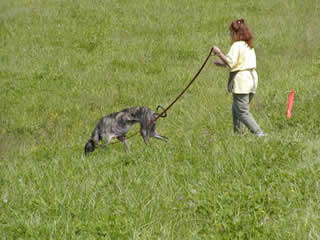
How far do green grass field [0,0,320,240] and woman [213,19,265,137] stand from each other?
0.50m

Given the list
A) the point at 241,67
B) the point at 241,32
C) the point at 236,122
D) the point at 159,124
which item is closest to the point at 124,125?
the point at 159,124

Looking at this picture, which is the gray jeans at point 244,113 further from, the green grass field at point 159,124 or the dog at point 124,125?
the dog at point 124,125

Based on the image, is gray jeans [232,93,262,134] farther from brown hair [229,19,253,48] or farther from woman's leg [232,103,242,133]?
brown hair [229,19,253,48]

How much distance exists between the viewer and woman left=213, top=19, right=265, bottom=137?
570cm

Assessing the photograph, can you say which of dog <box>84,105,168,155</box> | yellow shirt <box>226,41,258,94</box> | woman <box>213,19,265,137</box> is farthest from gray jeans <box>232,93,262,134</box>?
dog <box>84,105,168,155</box>

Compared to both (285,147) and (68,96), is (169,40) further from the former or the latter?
(285,147)

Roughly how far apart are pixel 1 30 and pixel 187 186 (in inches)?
516

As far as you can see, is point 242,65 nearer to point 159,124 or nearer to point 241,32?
point 241,32

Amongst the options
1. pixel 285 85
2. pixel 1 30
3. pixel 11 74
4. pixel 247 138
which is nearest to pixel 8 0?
pixel 1 30

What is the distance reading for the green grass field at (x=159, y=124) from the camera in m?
3.49

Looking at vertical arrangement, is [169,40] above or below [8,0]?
below

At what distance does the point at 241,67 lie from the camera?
18.9 ft

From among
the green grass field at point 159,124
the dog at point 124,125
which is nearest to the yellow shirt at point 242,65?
the green grass field at point 159,124

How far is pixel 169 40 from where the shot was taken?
12.7 m
